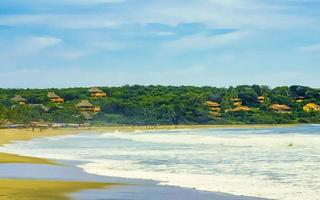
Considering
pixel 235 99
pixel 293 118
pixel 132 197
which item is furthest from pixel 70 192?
pixel 235 99

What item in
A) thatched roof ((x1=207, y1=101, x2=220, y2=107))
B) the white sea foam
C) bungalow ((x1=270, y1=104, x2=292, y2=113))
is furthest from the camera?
thatched roof ((x1=207, y1=101, x2=220, y2=107))

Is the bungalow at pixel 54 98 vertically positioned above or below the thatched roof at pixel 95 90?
below

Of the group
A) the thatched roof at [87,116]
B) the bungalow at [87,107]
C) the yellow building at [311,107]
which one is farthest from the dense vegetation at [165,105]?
the yellow building at [311,107]

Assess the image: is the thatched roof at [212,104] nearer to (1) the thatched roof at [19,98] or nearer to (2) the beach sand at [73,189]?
(1) the thatched roof at [19,98]

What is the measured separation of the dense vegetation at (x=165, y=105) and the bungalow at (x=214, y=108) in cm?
113

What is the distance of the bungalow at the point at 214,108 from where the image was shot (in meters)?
154

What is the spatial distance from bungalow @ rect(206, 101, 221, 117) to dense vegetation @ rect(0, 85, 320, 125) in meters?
1.13

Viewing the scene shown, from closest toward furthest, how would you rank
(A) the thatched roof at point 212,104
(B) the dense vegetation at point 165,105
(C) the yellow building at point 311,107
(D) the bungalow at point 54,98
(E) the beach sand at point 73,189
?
(E) the beach sand at point 73,189, (B) the dense vegetation at point 165,105, (D) the bungalow at point 54,98, (C) the yellow building at point 311,107, (A) the thatched roof at point 212,104

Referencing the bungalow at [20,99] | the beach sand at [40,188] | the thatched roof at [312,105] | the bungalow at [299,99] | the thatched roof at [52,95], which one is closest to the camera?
the beach sand at [40,188]

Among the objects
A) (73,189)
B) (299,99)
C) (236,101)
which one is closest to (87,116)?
(236,101)

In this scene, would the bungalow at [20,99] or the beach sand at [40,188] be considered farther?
the bungalow at [20,99]

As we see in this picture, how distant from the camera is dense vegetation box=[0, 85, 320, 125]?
141 meters

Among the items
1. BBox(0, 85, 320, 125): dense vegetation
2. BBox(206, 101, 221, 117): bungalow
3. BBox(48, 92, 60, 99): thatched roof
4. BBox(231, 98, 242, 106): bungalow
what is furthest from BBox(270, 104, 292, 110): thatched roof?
BBox(48, 92, 60, 99): thatched roof

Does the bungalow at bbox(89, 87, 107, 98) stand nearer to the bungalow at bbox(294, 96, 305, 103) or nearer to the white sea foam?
the bungalow at bbox(294, 96, 305, 103)
